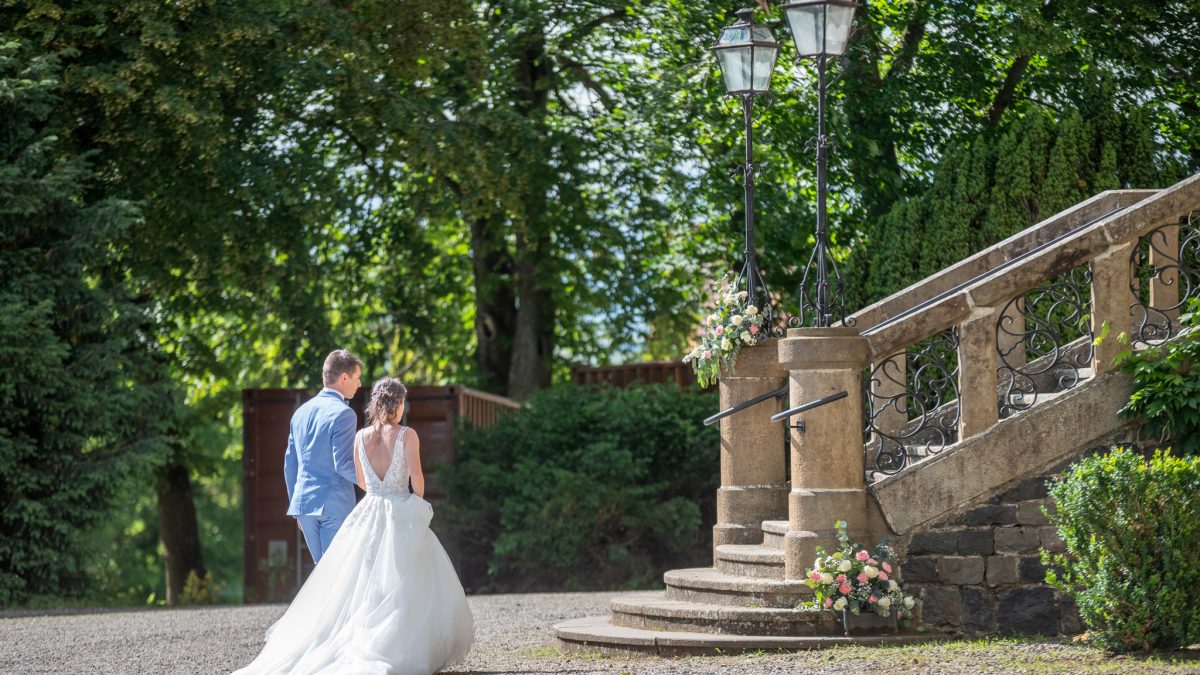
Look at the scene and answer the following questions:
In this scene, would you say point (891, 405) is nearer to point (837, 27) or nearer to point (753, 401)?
point (753, 401)

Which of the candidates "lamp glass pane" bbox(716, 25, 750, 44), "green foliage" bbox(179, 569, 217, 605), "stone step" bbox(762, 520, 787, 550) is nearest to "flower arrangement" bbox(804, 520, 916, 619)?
"stone step" bbox(762, 520, 787, 550)

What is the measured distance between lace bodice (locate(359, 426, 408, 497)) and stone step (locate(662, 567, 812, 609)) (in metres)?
2.16

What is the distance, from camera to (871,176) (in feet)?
54.4

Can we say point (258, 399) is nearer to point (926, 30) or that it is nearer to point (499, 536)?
point (499, 536)

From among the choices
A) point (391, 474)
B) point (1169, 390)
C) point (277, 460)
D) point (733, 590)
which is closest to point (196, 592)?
point (277, 460)

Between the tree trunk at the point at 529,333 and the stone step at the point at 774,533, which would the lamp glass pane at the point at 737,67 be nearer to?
the stone step at the point at 774,533

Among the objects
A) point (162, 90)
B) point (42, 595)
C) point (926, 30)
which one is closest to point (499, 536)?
point (42, 595)

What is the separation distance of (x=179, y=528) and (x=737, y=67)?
13.8 meters

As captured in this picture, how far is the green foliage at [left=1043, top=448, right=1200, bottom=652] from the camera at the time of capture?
7.56 meters

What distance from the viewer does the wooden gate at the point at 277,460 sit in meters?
18.0

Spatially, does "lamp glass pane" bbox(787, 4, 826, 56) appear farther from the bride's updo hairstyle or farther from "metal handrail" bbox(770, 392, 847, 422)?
the bride's updo hairstyle

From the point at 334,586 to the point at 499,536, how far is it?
29.5 ft

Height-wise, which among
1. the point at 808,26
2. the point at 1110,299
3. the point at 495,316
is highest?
the point at 808,26

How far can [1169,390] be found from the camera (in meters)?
8.60
